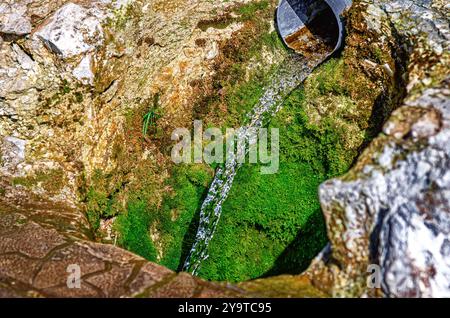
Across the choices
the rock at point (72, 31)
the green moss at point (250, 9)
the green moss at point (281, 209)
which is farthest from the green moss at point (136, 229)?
the green moss at point (250, 9)

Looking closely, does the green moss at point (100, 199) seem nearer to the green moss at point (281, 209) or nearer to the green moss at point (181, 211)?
the green moss at point (181, 211)

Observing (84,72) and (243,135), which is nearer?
(243,135)

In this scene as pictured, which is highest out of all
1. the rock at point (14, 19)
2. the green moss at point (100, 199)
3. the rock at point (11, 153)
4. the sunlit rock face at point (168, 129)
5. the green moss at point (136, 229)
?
the rock at point (14, 19)

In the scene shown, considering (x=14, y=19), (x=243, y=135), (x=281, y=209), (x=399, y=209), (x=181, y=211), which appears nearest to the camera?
(x=399, y=209)

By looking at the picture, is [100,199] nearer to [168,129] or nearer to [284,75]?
[168,129]

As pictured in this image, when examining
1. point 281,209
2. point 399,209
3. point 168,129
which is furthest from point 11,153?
point 399,209

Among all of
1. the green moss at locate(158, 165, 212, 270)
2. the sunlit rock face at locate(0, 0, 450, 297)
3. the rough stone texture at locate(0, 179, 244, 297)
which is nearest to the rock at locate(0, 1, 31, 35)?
the sunlit rock face at locate(0, 0, 450, 297)
